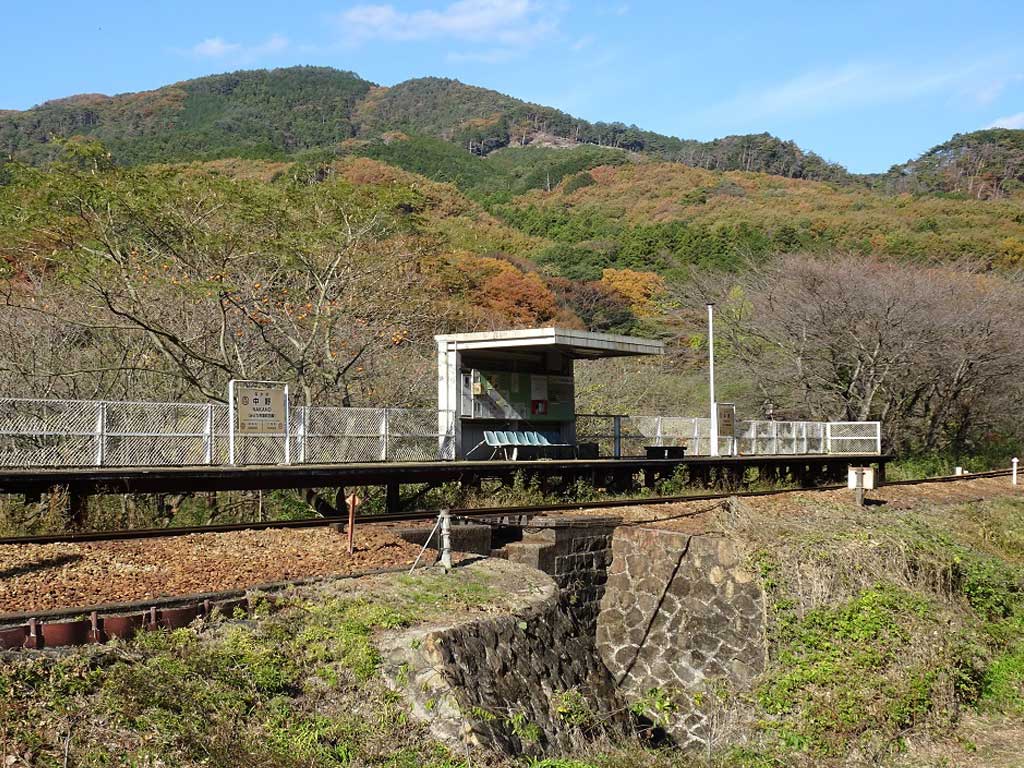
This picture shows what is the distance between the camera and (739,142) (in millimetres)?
135625

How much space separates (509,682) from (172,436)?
361 inches

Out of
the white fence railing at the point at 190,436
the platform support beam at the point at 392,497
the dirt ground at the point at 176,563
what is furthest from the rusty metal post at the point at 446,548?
the platform support beam at the point at 392,497

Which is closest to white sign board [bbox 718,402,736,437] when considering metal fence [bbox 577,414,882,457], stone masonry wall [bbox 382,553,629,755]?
metal fence [bbox 577,414,882,457]

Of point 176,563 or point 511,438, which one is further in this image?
point 511,438

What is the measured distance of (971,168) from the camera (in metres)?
113

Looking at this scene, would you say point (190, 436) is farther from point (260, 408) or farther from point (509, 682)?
point (509, 682)

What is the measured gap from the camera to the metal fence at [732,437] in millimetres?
25000

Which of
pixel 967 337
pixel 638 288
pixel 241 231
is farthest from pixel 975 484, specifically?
pixel 638 288

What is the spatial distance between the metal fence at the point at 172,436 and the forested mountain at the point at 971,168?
9659 cm

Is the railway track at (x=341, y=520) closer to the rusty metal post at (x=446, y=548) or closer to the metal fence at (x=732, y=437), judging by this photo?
the rusty metal post at (x=446, y=548)

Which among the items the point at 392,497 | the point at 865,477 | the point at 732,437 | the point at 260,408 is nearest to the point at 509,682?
the point at 392,497

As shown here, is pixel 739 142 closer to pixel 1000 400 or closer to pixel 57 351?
pixel 1000 400

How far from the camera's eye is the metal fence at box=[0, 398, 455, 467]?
1408 cm

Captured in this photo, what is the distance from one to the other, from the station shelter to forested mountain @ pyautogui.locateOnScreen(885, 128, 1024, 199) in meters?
91.0
